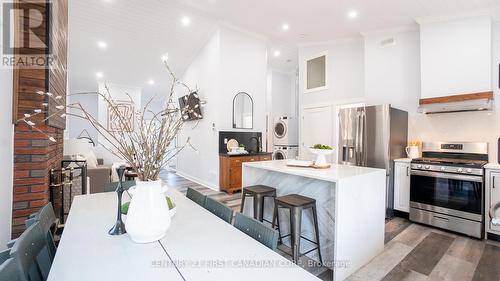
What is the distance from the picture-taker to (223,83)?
5.13 m

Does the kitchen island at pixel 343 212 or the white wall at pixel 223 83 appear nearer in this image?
the kitchen island at pixel 343 212

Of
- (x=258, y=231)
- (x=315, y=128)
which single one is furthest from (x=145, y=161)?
(x=315, y=128)

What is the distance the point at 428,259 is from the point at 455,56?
2994 millimetres

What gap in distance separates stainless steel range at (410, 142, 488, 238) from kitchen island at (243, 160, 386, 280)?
53.7 inches

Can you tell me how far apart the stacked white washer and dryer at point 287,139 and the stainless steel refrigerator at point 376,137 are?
2.58 meters

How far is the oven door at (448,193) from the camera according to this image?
284 centimetres

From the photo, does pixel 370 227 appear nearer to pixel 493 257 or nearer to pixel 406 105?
pixel 493 257

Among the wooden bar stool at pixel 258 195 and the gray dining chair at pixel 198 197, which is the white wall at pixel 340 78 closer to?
the wooden bar stool at pixel 258 195

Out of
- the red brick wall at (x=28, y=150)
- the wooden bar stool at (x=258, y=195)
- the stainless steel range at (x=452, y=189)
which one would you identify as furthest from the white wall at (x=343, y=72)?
the red brick wall at (x=28, y=150)

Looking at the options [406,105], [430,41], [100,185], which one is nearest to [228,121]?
[100,185]

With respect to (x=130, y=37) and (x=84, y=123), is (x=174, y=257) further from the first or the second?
(x=84, y=123)

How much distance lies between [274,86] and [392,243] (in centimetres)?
612

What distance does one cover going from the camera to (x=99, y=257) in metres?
1.00

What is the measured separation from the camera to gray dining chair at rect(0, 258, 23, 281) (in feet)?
2.54
